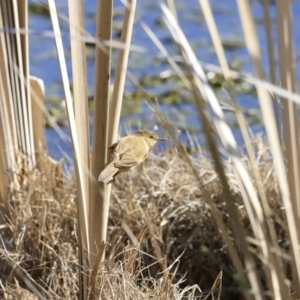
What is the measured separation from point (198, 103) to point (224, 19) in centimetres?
426

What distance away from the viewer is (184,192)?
2016 millimetres

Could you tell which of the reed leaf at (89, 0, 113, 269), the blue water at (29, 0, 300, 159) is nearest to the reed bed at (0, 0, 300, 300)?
the reed leaf at (89, 0, 113, 269)

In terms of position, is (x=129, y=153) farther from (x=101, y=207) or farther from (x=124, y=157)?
(x=101, y=207)

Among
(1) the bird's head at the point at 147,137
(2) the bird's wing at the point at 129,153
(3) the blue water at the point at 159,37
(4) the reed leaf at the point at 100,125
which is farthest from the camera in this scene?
(3) the blue water at the point at 159,37

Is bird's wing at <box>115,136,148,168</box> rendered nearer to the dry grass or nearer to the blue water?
the dry grass

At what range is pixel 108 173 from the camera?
4.13ft

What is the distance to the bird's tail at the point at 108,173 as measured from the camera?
1.23 meters

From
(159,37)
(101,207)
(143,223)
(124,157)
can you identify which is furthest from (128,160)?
(159,37)

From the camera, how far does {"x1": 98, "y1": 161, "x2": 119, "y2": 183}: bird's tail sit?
4.05ft

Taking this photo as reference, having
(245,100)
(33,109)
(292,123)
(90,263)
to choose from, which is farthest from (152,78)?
(292,123)

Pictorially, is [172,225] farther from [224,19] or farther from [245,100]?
[224,19]

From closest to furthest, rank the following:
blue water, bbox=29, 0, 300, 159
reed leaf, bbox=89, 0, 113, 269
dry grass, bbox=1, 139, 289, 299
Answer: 1. reed leaf, bbox=89, 0, 113, 269
2. dry grass, bbox=1, 139, 289, 299
3. blue water, bbox=29, 0, 300, 159

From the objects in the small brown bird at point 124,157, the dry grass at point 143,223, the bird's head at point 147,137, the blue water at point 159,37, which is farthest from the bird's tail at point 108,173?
the blue water at point 159,37

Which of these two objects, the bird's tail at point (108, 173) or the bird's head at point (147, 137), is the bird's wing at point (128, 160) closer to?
the bird's tail at point (108, 173)
